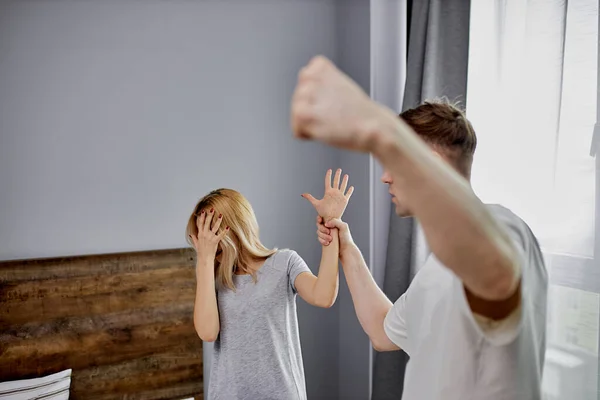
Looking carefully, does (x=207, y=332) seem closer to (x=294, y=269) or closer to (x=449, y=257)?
(x=294, y=269)

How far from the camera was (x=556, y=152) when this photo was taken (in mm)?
1574

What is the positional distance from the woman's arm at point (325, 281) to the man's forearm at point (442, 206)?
3.35ft

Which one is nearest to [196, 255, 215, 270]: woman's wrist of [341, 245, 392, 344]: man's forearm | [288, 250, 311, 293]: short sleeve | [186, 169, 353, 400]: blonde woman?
[186, 169, 353, 400]: blonde woman

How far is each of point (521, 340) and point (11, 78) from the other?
215 cm

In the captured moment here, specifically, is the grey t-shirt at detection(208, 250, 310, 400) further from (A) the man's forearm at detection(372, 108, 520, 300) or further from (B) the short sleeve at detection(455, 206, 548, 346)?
(A) the man's forearm at detection(372, 108, 520, 300)

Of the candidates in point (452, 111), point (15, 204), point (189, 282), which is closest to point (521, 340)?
point (452, 111)

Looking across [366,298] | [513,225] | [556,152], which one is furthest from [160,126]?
[513,225]

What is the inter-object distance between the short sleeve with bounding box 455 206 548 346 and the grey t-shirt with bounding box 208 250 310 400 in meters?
0.99

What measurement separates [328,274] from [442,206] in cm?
109

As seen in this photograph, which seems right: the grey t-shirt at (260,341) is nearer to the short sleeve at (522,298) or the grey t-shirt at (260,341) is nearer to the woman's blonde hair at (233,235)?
the woman's blonde hair at (233,235)

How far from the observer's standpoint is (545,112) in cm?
162

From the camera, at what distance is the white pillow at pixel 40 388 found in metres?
A: 1.81

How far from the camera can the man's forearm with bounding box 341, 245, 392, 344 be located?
117cm

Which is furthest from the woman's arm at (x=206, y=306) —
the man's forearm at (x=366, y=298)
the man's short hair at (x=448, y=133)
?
the man's short hair at (x=448, y=133)
